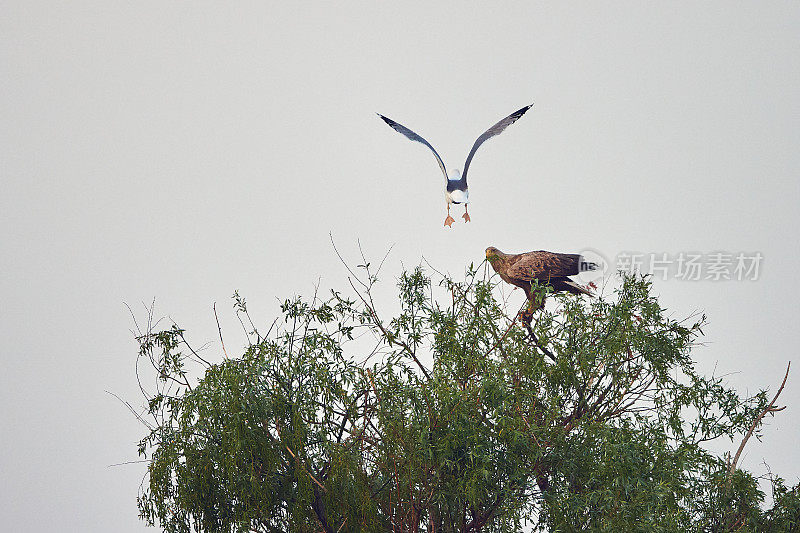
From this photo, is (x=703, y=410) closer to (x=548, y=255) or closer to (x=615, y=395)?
(x=615, y=395)

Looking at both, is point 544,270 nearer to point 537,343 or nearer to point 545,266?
point 545,266

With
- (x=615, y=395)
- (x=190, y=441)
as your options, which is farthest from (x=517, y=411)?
(x=190, y=441)

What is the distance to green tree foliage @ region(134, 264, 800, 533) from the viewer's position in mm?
3910

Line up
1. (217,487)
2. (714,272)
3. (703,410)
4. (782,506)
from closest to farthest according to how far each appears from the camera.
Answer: (217,487) < (782,506) < (703,410) < (714,272)

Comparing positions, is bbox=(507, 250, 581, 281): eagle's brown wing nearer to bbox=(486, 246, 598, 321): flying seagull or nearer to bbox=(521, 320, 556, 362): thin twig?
bbox=(486, 246, 598, 321): flying seagull

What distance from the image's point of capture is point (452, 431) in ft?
13.0

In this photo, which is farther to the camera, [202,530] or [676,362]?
[676,362]

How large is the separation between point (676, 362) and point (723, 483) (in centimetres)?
65

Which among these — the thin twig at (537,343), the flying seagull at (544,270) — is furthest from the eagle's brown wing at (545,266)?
the thin twig at (537,343)

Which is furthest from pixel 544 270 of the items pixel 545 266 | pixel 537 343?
pixel 537 343

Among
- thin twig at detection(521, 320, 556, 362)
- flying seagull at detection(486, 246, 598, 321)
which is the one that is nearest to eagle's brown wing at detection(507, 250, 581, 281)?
flying seagull at detection(486, 246, 598, 321)

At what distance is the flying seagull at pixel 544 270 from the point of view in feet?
15.6

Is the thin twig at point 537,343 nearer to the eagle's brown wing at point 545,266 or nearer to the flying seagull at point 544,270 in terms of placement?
the flying seagull at point 544,270

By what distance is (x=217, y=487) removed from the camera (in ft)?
12.8
